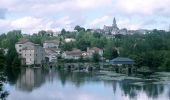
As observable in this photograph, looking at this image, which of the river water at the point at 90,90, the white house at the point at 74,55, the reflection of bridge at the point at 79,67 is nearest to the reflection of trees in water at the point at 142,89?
the river water at the point at 90,90

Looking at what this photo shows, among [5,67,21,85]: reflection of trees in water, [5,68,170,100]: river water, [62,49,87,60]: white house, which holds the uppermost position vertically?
[62,49,87,60]: white house

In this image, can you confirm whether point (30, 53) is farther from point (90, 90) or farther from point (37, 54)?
point (90, 90)

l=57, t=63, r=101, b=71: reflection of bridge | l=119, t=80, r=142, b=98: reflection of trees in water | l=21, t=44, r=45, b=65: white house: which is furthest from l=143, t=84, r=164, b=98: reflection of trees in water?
l=21, t=44, r=45, b=65: white house

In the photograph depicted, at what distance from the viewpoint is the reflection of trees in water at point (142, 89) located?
1008 inches

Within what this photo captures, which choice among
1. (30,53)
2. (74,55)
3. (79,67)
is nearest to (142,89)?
(79,67)

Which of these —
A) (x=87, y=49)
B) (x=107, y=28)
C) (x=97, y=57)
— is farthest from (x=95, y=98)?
(x=107, y=28)

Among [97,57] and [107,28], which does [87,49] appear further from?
[107,28]

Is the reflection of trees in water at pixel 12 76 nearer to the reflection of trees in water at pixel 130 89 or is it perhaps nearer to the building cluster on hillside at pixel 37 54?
the reflection of trees in water at pixel 130 89

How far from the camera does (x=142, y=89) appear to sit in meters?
27.5

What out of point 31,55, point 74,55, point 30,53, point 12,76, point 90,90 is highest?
point 30,53

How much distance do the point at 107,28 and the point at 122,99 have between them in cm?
11005

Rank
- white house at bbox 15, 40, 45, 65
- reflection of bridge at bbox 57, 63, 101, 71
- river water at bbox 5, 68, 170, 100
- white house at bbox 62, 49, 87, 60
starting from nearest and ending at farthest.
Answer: river water at bbox 5, 68, 170, 100 < reflection of bridge at bbox 57, 63, 101, 71 < white house at bbox 15, 40, 45, 65 < white house at bbox 62, 49, 87, 60

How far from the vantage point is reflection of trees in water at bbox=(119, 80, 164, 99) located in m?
25.6

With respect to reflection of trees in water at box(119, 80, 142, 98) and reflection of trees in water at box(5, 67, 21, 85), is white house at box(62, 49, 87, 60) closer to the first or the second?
reflection of trees in water at box(5, 67, 21, 85)
